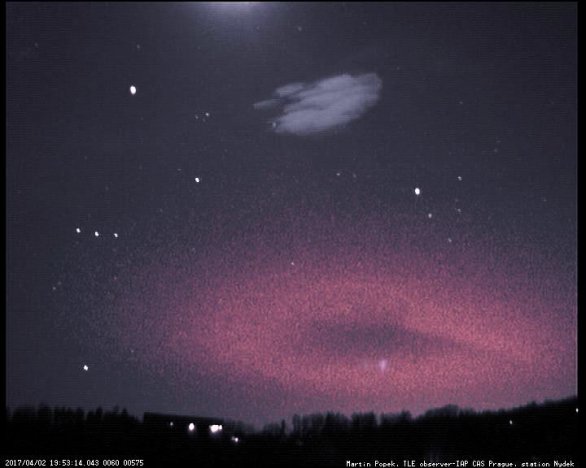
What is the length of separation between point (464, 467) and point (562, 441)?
310 cm

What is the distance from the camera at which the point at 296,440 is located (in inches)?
783

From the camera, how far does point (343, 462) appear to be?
58.2 ft

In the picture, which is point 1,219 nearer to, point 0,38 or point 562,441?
point 0,38

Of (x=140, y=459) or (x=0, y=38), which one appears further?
(x=140, y=459)

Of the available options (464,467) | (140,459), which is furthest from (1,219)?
(464,467)

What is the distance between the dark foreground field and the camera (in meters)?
17.3

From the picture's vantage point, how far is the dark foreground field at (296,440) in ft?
56.7

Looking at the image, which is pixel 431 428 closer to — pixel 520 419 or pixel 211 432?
pixel 520 419

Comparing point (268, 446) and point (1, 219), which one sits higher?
point (1, 219)
